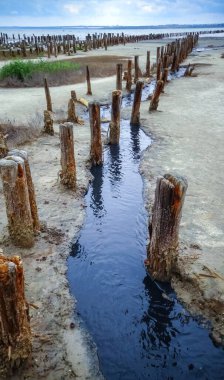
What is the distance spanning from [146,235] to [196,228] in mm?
1091

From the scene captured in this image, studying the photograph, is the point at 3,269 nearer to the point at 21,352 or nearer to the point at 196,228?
the point at 21,352

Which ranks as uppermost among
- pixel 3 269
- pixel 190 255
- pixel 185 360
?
pixel 3 269

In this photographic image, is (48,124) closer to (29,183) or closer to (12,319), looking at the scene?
(29,183)

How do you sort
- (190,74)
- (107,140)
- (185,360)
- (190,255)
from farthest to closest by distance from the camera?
(190,74) → (107,140) → (190,255) → (185,360)

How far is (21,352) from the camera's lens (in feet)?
13.6

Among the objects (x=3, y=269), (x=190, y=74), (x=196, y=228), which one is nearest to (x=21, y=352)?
(x=3, y=269)

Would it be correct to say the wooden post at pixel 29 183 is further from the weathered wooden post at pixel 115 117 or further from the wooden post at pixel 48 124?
the wooden post at pixel 48 124

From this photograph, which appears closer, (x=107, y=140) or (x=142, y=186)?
(x=142, y=186)

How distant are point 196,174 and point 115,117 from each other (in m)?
3.82

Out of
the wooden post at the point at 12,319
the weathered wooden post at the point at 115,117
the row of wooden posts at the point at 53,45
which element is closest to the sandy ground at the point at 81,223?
the wooden post at the point at 12,319

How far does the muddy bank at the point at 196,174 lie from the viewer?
5523 mm

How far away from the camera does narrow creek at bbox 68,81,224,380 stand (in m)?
4.57

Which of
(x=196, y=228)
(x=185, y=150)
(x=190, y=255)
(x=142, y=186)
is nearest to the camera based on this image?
Result: (x=190, y=255)

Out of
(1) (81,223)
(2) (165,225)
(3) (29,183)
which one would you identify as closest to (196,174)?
(1) (81,223)
